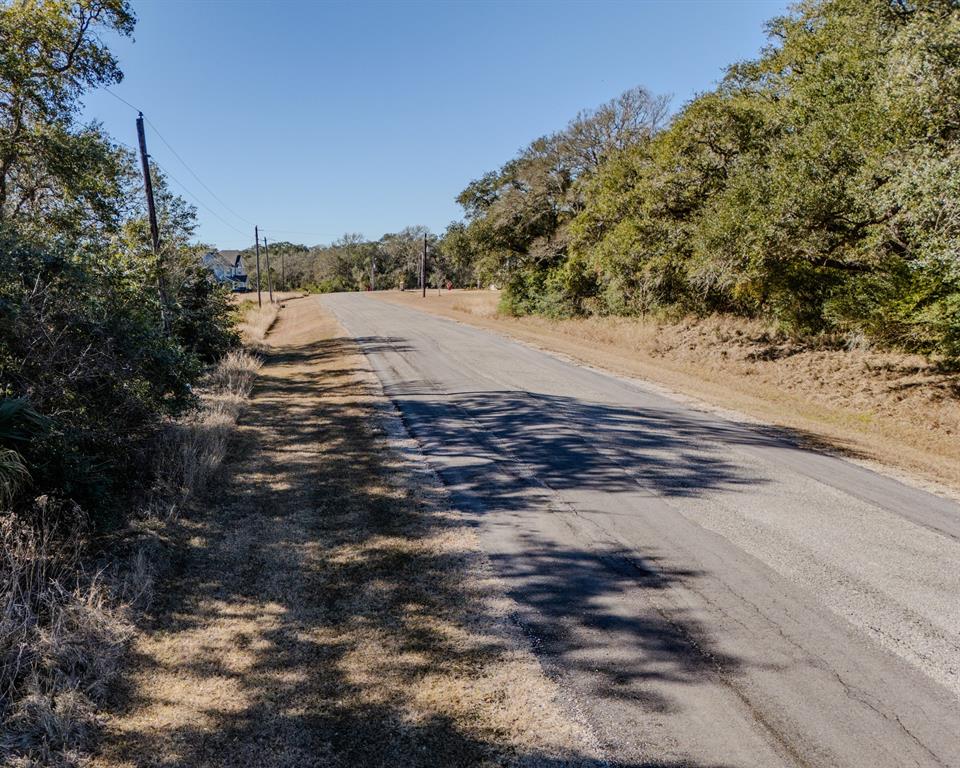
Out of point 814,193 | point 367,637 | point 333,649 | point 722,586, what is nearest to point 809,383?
point 814,193

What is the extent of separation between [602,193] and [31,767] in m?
25.3

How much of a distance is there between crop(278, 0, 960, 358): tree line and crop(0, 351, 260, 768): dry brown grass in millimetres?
11962

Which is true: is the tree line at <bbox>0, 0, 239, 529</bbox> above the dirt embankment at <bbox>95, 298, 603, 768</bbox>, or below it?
above

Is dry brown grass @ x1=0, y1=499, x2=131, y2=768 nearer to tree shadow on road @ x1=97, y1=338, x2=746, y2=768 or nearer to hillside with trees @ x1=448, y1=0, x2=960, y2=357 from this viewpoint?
tree shadow on road @ x1=97, y1=338, x2=746, y2=768

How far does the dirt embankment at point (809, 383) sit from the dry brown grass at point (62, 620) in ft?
31.5

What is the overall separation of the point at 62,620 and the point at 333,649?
1953 millimetres

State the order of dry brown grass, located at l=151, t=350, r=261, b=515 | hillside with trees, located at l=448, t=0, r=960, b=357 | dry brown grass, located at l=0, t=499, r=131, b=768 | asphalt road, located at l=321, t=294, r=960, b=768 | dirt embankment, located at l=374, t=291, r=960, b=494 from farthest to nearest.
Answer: dirt embankment, located at l=374, t=291, r=960, b=494 < hillside with trees, located at l=448, t=0, r=960, b=357 < dry brown grass, located at l=151, t=350, r=261, b=515 < asphalt road, located at l=321, t=294, r=960, b=768 < dry brown grass, located at l=0, t=499, r=131, b=768

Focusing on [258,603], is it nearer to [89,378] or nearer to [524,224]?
[89,378]

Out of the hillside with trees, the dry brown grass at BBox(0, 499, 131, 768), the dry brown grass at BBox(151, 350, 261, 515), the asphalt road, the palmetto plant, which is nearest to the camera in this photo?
the dry brown grass at BBox(0, 499, 131, 768)

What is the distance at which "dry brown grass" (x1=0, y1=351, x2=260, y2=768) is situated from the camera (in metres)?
3.14

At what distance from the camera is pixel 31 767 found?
2912mm

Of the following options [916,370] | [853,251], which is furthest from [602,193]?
[916,370]

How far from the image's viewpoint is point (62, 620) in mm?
3885

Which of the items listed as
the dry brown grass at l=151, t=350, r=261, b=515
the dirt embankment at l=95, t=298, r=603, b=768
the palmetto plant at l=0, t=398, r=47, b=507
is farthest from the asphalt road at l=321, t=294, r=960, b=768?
the palmetto plant at l=0, t=398, r=47, b=507
